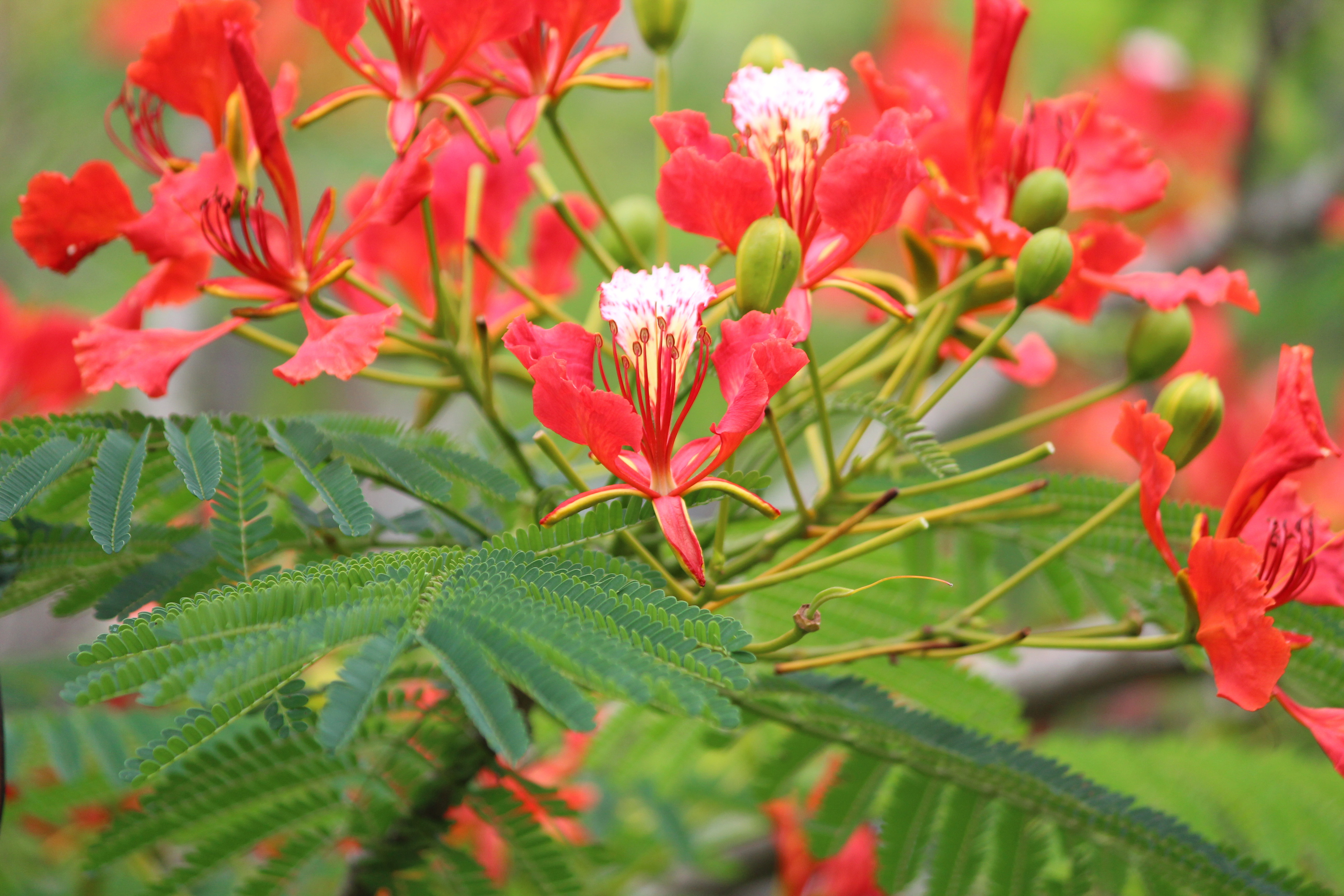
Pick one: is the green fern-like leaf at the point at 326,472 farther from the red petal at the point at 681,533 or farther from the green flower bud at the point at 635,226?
the green flower bud at the point at 635,226

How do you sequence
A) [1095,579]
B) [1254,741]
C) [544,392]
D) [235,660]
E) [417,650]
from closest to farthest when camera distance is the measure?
[235,660] < [544,392] < [417,650] < [1095,579] < [1254,741]

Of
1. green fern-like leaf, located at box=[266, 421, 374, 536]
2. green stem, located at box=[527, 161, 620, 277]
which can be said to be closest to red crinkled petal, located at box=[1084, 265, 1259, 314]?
green stem, located at box=[527, 161, 620, 277]

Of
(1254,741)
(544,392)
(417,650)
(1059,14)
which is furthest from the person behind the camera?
(1059,14)

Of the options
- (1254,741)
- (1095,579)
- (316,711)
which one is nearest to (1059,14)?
(1254,741)

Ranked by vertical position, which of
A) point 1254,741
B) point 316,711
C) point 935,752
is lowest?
point 1254,741

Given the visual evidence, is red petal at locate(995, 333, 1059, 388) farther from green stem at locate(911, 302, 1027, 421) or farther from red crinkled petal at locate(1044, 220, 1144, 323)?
green stem at locate(911, 302, 1027, 421)

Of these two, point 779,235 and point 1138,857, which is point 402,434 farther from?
point 1138,857

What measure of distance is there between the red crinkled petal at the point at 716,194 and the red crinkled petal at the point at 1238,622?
45 cm

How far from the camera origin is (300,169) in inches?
170

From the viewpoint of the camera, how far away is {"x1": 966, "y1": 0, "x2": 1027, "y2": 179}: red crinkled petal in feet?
3.79

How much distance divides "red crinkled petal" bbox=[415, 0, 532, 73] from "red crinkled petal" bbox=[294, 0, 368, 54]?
0.06m

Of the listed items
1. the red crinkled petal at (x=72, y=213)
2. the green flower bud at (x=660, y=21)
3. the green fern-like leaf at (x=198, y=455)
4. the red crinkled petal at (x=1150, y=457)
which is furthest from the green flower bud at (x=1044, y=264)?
the red crinkled petal at (x=72, y=213)

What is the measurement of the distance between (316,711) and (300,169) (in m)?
3.95

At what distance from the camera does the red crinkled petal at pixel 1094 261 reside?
3.79 ft
